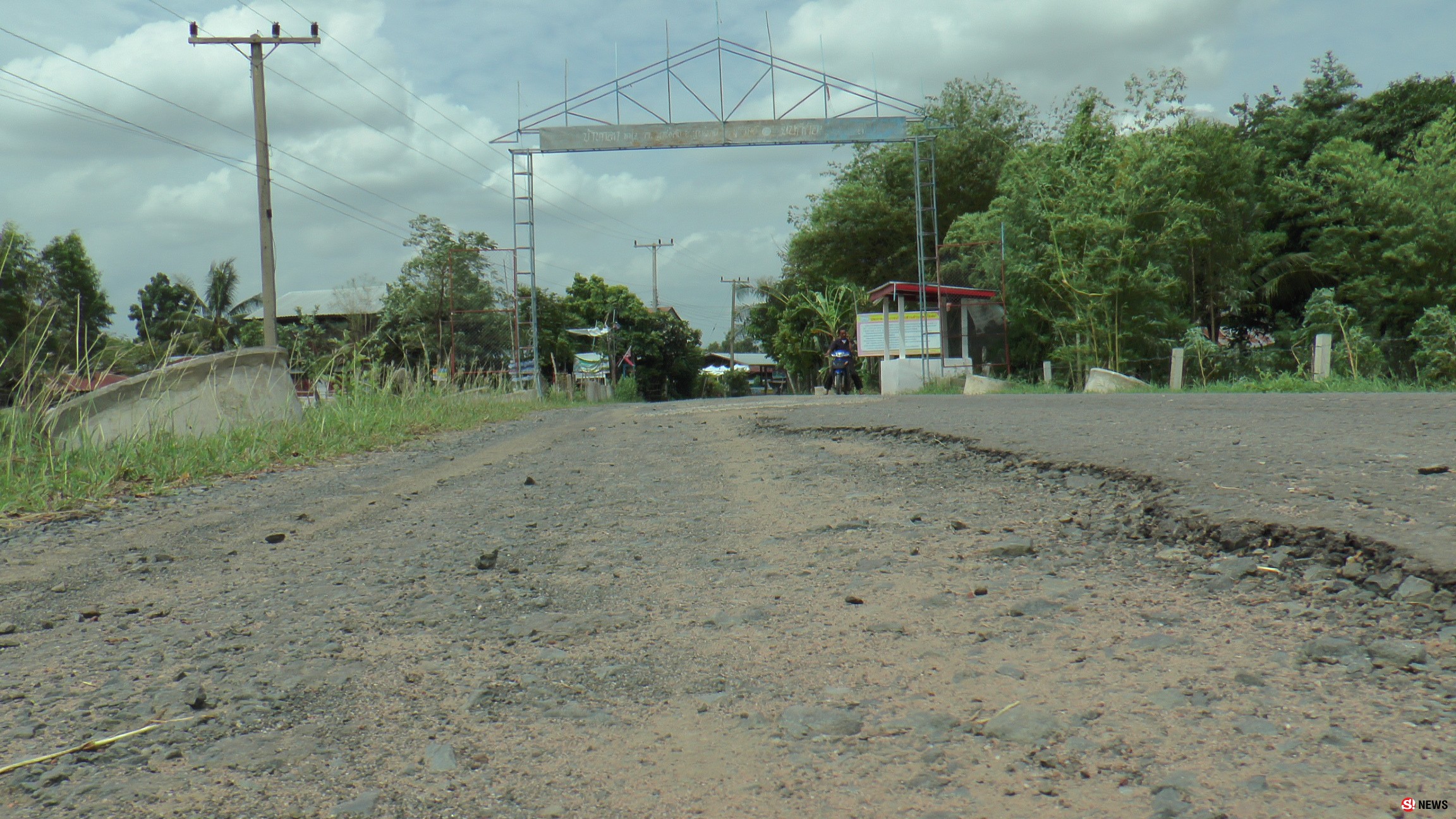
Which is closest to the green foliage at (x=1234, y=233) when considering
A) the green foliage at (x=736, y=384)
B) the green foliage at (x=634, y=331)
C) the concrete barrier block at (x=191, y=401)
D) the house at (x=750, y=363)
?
the concrete barrier block at (x=191, y=401)

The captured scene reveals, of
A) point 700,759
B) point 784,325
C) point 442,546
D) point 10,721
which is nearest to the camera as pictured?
point 700,759

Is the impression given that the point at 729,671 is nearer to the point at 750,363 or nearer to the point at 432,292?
the point at 432,292

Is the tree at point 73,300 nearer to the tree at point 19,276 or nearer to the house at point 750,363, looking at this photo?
the tree at point 19,276

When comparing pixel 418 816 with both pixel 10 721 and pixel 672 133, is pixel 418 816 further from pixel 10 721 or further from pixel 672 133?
pixel 672 133

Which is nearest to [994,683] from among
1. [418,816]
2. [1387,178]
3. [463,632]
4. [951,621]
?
[951,621]

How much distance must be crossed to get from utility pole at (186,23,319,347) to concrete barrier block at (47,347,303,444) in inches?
423

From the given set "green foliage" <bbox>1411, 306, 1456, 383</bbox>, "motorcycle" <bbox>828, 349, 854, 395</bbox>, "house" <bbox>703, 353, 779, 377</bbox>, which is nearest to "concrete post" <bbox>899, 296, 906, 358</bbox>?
"motorcycle" <bbox>828, 349, 854, 395</bbox>

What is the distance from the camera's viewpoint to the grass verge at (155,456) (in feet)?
16.0

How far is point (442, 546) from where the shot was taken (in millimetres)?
3492

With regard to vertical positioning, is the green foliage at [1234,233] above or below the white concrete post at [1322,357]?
above

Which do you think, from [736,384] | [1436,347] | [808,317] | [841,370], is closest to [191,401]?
[841,370]

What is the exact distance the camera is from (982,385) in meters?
16.5

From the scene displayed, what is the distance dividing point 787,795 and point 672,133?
18.7 meters

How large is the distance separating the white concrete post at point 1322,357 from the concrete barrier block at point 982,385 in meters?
4.79
